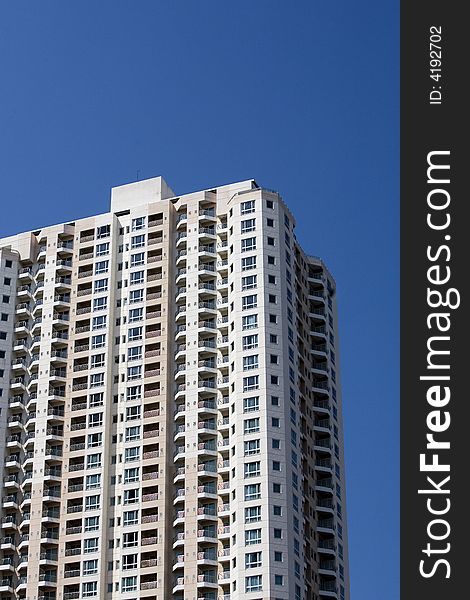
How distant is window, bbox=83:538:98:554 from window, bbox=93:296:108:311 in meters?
23.6

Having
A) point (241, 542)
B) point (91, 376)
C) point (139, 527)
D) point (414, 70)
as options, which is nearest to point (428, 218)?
point (414, 70)

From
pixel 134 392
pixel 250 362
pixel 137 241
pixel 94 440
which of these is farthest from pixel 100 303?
pixel 250 362

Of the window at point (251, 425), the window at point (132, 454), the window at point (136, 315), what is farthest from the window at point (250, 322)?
the window at point (132, 454)

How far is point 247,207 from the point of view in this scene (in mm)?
113875

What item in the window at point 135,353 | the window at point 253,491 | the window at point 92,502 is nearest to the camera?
the window at point 253,491

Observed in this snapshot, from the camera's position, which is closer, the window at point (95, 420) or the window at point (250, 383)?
the window at point (250, 383)

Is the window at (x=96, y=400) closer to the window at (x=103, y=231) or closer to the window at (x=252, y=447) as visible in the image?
the window at (x=103, y=231)

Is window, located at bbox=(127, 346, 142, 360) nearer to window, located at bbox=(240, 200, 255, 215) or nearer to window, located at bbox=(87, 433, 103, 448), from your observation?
window, located at bbox=(87, 433, 103, 448)

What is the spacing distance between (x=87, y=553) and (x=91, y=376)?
58.0 feet

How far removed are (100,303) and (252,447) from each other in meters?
25.3

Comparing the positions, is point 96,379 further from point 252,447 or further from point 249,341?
point 252,447

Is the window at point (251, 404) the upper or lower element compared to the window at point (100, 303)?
lower

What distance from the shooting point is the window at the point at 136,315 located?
379 feet

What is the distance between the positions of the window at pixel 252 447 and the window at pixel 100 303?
78.4ft
